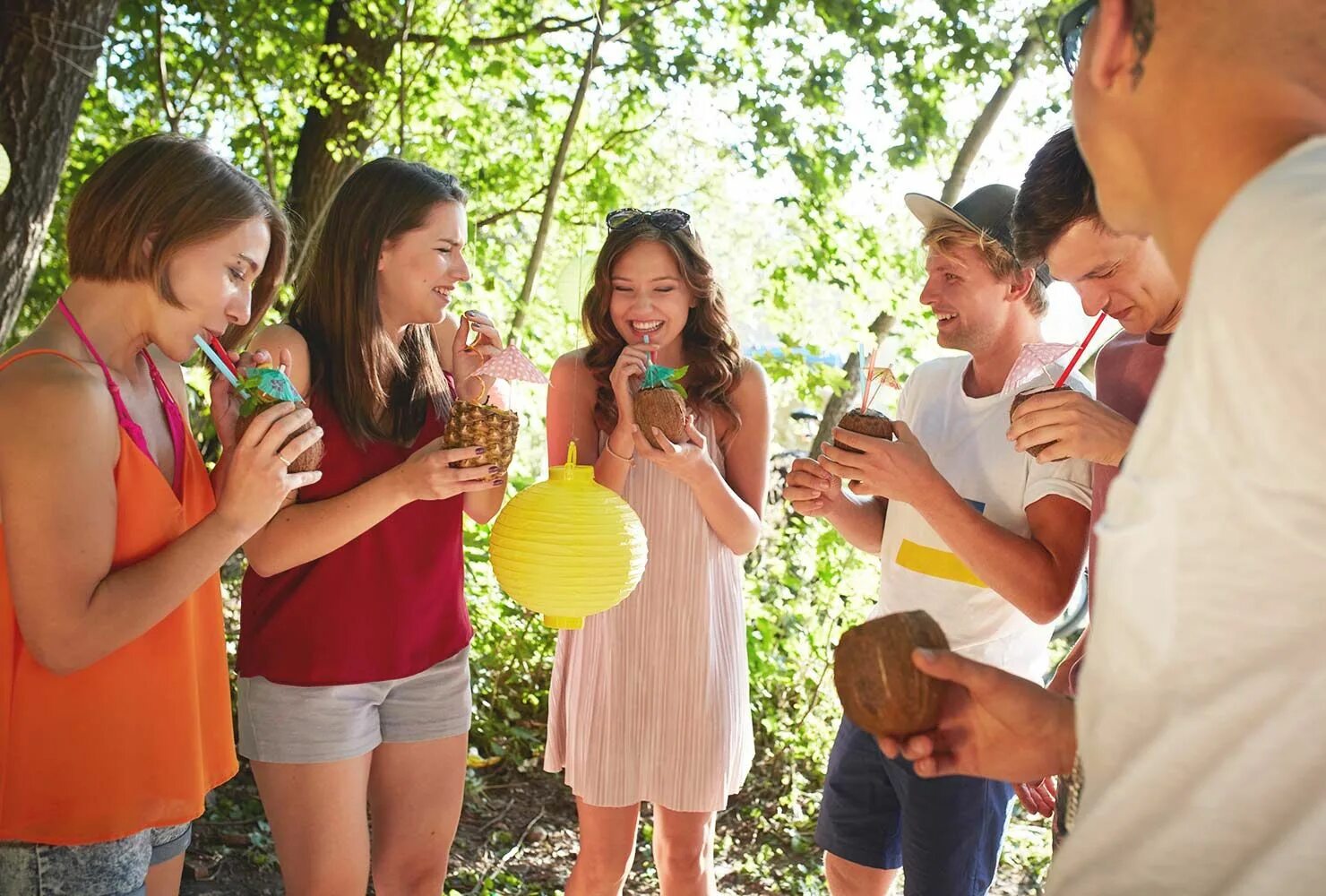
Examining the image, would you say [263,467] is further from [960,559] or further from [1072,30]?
[1072,30]

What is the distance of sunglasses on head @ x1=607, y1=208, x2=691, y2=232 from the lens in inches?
109

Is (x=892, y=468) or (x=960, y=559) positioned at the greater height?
(x=892, y=468)

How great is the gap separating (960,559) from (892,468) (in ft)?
1.03

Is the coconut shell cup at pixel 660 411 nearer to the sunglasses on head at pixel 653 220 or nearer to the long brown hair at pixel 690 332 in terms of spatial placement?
the long brown hair at pixel 690 332

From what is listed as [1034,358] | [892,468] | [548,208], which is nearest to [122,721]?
[892,468]

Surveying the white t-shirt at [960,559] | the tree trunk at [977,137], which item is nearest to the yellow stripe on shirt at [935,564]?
the white t-shirt at [960,559]

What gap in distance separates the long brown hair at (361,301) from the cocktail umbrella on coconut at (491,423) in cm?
22

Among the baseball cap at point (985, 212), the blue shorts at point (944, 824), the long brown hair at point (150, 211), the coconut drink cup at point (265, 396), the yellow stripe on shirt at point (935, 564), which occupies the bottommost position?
the blue shorts at point (944, 824)

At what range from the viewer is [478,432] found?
2.28 metres

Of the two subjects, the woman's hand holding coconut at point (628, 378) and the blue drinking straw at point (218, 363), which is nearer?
the blue drinking straw at point (218, 363)

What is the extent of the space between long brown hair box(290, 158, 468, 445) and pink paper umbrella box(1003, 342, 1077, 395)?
1.40 metres

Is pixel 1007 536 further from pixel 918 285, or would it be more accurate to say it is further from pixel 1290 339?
pixel 918 285

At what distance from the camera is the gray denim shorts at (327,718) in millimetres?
2250

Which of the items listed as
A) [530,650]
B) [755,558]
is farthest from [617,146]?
[530,650]
